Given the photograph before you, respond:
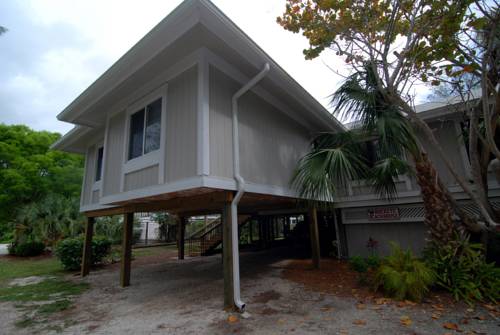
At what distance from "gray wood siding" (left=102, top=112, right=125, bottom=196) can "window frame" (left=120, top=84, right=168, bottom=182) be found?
48cm

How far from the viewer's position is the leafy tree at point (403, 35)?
4911 millimetres

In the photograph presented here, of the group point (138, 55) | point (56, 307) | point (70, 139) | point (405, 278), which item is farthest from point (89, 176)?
point (405, 278)

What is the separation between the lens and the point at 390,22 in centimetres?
536

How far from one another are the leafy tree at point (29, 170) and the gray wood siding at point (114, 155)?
1282 centimetres

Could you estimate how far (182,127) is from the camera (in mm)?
4703

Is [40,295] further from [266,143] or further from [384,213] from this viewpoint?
[384,213]

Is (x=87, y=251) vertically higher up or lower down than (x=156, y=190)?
lower down

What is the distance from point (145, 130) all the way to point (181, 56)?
5.84ft

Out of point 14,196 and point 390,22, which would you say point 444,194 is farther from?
point 14,196

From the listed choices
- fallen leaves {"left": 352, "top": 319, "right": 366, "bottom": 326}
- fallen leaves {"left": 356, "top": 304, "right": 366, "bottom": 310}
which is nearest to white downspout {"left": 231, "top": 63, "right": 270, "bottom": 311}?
fallen leaves {"left": 352, "top": 319, "right": 366, "bottom": 326}

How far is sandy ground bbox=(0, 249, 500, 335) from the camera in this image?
3.45 meters

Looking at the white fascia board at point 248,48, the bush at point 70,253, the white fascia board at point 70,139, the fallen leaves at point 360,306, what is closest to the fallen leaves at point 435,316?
the fallen leaves at point 360,306

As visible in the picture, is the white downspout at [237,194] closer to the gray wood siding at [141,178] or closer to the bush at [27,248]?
the gray wood siding at [141,178]

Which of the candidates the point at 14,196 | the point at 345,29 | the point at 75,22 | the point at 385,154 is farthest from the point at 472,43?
the point at 14,196
